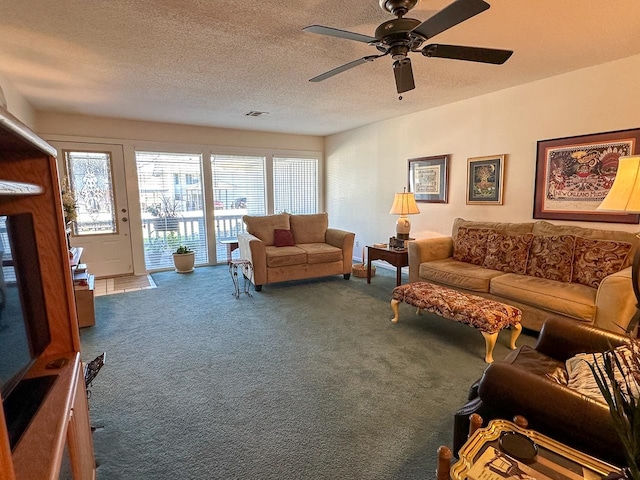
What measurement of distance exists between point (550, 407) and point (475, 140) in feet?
12.0

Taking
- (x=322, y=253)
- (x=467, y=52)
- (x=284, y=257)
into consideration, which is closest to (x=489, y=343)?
(x=467, y=52)

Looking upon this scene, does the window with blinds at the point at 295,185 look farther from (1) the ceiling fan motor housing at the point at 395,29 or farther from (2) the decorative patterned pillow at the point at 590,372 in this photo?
(2) the decorative patterned pillow at the point at 590,372

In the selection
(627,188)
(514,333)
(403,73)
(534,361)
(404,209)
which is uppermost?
(403,73)

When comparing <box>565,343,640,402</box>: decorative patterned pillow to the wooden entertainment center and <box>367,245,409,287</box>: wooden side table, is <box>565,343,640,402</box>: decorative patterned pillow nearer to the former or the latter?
the wooden entertainment center

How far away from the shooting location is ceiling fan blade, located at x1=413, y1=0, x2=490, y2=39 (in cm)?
156

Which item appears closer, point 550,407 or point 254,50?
point 550,407

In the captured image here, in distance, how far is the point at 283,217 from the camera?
16.6 feet

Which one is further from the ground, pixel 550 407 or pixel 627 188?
pixel 627 188

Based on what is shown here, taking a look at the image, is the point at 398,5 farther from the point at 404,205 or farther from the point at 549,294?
the point at 404,205

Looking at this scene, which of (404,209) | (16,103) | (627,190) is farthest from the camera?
(404,209)

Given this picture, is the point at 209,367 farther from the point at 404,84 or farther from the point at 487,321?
the point at 404,84

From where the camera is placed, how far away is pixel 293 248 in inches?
185

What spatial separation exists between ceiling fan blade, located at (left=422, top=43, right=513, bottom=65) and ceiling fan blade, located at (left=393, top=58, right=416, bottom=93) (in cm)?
12

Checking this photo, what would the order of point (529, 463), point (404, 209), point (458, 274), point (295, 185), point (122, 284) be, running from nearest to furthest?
point (529, 463) < point (458, 274) < point (404, 209) < point (122, 284) < point (295, 185)
